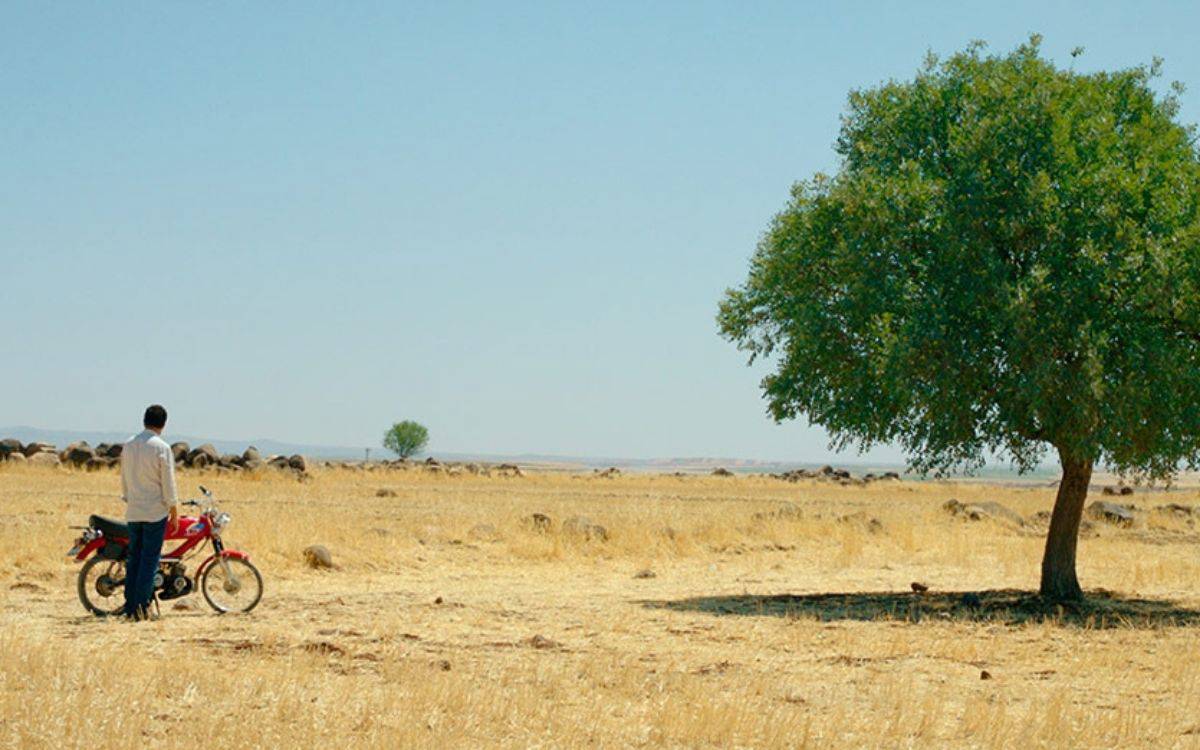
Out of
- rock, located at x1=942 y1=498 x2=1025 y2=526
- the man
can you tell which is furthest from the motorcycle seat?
rock, located at x1=942 y1=498 x2=1025 y2=526

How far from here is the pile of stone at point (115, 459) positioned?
71.0m

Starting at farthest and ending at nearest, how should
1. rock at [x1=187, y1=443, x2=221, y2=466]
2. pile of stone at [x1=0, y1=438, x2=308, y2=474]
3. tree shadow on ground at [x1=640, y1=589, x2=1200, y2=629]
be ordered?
1. rock at [x1=187, y1=443, x2=221, y2=466]
2. pile of stone at [x1=0, y1=438, x2=308, y2=474]
3. tree shadow on ground at [x1=640, y1=589, x2=1200, y2=629]

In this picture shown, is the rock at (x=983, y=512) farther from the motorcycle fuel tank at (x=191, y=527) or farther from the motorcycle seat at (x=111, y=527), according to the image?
the motorcycle seat at (x=111, y=527)

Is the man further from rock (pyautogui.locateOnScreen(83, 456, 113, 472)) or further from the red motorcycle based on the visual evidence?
rock (pyautogui.locateOnScreen(83, 456, 113, 472))

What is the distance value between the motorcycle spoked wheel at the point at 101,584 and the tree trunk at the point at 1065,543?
1653 centimetres

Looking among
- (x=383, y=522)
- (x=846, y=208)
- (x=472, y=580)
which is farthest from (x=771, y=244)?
(x=383, y=522)

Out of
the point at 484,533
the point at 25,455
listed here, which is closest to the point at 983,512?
the point at 484,533

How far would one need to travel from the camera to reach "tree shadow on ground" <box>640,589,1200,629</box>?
2230 cm

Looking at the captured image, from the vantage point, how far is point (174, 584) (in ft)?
63.5

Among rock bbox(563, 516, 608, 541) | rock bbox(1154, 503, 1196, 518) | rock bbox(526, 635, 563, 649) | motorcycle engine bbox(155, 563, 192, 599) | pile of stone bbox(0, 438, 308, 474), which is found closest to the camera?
rock bbox(526, 635, 563, 649)

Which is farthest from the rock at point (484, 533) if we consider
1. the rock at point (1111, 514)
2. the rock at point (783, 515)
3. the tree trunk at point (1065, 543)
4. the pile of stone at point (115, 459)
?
the pile of stone at point (115, 459)

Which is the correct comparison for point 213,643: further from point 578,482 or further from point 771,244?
point 578,482

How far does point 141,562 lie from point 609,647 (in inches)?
265

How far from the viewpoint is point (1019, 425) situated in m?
23.4
